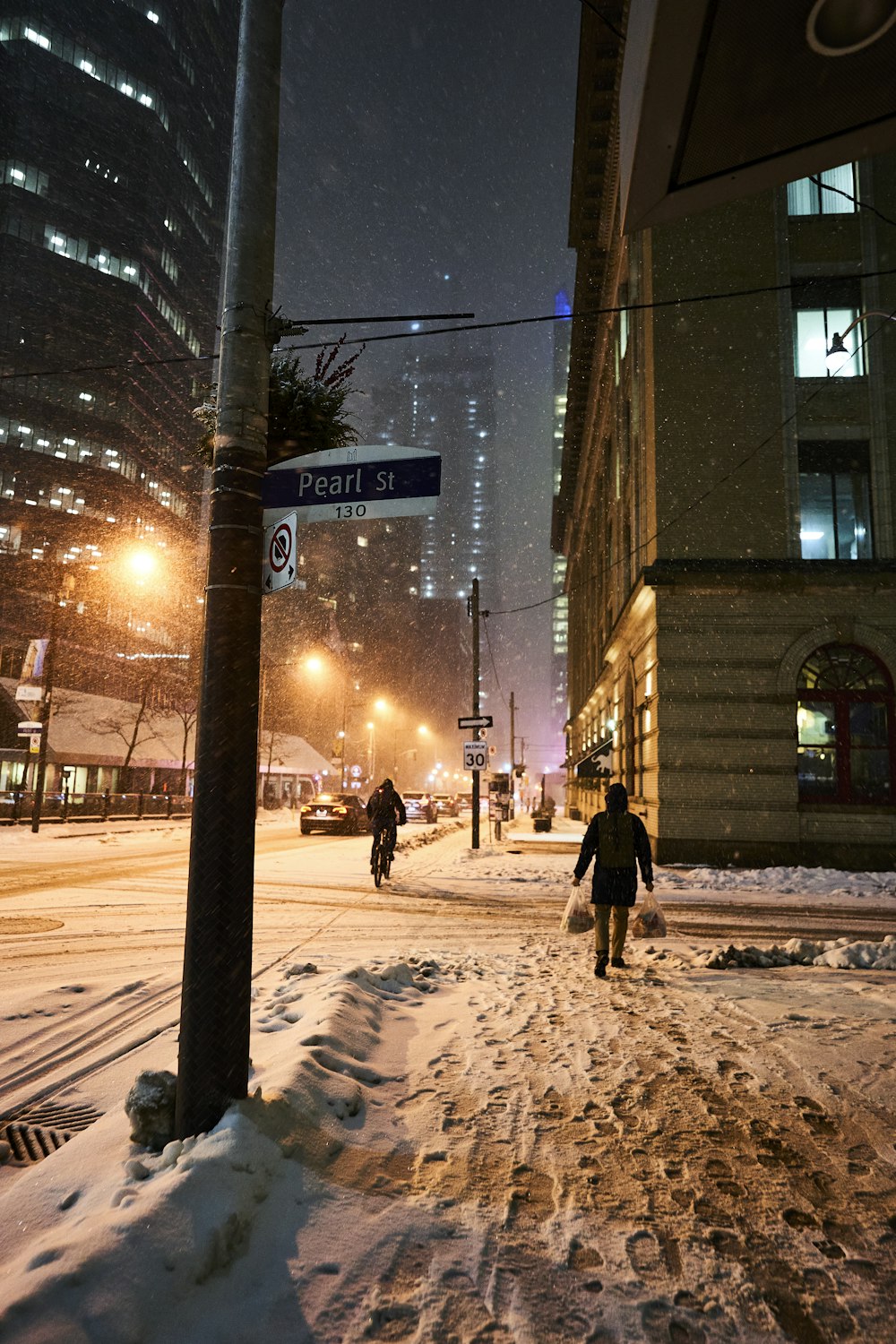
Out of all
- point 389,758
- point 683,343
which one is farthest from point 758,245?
point 389,758

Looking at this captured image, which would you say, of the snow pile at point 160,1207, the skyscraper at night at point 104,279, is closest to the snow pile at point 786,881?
the snow pile at point 160,1207

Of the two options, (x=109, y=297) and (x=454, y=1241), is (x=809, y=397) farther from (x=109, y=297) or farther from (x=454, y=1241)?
(x=109, y=297)

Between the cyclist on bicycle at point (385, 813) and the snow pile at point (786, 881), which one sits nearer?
the snow pile at point (786, 881)

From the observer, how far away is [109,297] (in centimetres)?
11344

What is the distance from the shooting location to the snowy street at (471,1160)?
94.9 inches

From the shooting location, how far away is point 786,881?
15539 millimetres

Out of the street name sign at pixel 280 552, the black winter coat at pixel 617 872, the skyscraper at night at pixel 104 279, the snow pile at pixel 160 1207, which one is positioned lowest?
the snow pile at pixel 160 1207

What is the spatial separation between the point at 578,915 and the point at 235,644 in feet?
21.6

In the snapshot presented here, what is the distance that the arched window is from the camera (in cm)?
1780

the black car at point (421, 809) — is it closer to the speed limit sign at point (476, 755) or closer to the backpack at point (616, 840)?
the speed limit sign at point (476, 755)

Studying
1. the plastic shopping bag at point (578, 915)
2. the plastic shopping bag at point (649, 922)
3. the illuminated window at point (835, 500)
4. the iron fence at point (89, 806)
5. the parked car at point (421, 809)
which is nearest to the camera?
the plastic shopping bag at point (649, 922)

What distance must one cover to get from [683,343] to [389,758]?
111 metres

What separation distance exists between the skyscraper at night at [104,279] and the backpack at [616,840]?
62567 millimetres

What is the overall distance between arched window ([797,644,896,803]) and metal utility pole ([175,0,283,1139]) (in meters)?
17.2
